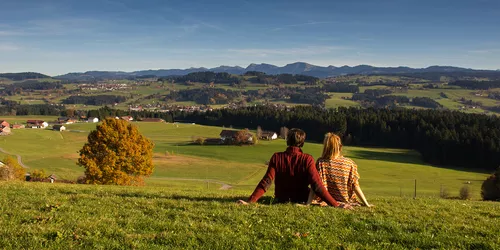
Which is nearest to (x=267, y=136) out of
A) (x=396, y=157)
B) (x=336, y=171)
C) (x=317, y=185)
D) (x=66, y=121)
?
(x=396, y=157)

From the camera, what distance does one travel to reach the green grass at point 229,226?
27.0 ft

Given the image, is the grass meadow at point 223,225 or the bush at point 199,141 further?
the bush at point 199,141

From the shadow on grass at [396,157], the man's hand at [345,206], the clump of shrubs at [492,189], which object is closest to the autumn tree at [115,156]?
the man's hand at [345,206]

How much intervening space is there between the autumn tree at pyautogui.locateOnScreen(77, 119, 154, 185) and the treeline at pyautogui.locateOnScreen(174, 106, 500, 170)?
82902mm

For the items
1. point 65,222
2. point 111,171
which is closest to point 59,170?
point 111,171

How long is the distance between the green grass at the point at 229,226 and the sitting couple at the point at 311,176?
1.77ft

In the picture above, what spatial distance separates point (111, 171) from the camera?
131ft

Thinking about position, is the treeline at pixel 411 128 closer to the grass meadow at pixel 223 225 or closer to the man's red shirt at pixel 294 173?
the grass meadow at pixel 223 225

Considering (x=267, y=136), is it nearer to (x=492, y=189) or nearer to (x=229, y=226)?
(x=492, y=189)

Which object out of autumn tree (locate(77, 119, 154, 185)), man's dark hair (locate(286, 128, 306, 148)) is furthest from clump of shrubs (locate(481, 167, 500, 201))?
man's dark hair (locate(286, 128, 306, 148))

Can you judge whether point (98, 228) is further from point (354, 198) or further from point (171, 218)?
point (354, 198)

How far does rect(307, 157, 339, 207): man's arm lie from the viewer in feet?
35.8

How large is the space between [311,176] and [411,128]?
123124 mm

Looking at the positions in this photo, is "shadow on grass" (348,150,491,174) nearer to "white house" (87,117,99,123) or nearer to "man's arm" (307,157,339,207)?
"man's arm" (307,157,339,207)
